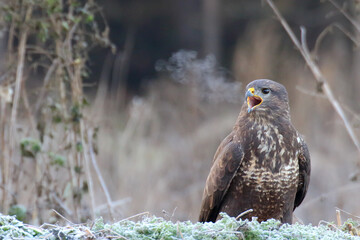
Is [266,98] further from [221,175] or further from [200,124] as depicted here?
[200,124]

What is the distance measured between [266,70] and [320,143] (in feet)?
5.36

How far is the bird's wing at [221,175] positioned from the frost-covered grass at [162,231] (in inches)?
36.2

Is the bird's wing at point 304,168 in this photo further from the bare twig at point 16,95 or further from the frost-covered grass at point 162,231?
the bare twig at point 16,95

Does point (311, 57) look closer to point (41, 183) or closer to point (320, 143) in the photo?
point (41, 183)

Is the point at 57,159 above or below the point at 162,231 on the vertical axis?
above

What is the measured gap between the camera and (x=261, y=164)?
11.9ft

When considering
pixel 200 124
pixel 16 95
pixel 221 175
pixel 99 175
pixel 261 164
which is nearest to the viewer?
pixel 261 164

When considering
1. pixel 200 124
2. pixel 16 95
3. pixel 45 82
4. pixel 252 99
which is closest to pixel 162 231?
pixel 252 99

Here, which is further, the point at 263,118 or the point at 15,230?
the point at 263,118

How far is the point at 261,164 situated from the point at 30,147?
5.79 ft

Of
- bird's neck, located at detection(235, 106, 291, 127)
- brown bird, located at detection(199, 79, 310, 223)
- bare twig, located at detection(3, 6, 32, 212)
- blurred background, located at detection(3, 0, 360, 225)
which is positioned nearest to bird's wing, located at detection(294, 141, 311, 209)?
brown bird, located at detection(199, 79, 310, 223)

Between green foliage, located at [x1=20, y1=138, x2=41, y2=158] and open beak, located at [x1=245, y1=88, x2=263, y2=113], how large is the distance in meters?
1.53

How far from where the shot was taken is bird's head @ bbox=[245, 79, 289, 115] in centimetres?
382

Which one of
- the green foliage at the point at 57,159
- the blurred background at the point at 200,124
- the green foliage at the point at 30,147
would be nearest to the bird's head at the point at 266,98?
the blurred background at the point at 200,124
